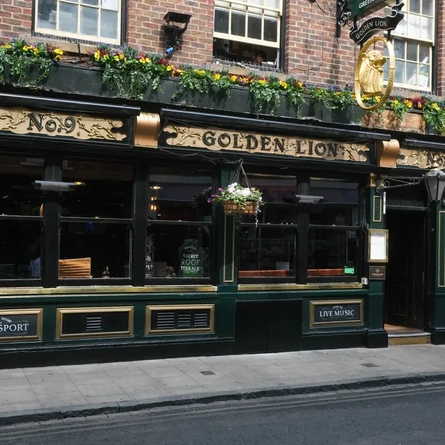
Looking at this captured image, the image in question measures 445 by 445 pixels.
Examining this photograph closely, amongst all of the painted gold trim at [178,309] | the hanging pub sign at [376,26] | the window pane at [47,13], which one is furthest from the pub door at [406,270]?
the window pane at [47,13]

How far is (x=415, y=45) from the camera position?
1164 cm

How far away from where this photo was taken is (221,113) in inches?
368

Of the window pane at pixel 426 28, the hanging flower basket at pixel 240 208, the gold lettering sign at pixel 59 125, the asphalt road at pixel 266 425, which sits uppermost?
the window pane at pixel 426 28

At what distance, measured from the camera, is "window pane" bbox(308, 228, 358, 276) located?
10.3m

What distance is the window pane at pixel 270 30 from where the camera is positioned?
1037cm

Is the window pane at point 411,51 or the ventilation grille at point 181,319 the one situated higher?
the window pane at point 411,51

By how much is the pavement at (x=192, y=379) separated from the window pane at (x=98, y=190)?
2232 mm

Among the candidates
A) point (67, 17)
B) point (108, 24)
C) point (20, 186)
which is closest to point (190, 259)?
point (20, 186)

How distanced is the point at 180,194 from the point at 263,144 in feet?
5.15

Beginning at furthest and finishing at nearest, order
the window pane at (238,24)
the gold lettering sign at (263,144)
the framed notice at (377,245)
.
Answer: the framed notice at (377,245) → the window pane at (238,24) → the gold lettering sign at (263,144)

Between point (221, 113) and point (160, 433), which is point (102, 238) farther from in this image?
point (160, 433)

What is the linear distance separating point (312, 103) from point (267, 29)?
1594mm

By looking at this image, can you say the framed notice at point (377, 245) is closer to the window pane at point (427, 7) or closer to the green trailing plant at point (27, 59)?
the window pane at point (427, 7)

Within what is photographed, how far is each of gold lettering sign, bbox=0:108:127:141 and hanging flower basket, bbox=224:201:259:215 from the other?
6.06ft
